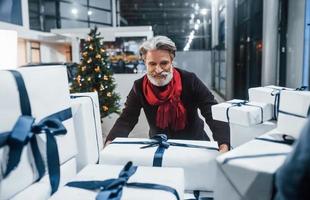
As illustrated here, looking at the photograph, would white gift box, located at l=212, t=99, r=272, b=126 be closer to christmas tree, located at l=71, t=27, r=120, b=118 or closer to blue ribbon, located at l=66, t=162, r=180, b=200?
blue ribbon, located at l=66, t=162, r=180, b=200

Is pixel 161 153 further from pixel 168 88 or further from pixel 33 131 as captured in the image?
pixel 168 88

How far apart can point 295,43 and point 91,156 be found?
330 cm

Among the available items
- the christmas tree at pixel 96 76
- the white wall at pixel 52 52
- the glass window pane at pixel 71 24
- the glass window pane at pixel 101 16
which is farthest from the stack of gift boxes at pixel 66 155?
the glass window pane at pixel 101 16

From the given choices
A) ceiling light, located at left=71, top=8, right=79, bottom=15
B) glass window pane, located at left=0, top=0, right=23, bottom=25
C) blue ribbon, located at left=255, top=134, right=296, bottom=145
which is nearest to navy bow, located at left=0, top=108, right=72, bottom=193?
blue ribbon, located at left=255, top=134, right=296, bottom=145

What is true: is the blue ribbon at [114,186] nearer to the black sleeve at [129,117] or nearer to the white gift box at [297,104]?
the white gift box at [297,104]

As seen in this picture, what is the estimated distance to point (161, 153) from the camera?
1.16m

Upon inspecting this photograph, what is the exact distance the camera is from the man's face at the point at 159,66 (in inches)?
67.4

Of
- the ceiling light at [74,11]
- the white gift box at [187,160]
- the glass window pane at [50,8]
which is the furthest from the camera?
the ceiling light at [74,11]

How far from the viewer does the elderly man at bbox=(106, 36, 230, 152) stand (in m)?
1.72

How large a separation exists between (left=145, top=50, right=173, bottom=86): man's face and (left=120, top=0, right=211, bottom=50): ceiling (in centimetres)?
1142

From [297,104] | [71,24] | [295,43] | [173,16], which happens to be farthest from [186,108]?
[173,16]

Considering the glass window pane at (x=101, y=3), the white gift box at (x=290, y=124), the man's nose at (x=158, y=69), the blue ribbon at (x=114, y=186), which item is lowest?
the blue ribbon at (x=114, y=186)

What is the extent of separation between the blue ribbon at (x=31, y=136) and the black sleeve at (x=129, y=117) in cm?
67

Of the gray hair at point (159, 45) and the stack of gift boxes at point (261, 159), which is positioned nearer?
the stack of gift boxes at point (261, 159)
